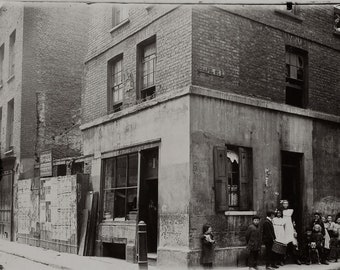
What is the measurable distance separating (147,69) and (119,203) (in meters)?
4.05

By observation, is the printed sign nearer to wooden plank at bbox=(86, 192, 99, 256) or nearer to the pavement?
the pavement

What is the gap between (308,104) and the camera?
14422 millimetres

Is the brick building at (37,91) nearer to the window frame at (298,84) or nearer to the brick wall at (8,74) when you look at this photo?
the brick wall at (8,74)

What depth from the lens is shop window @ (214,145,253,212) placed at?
1180cm

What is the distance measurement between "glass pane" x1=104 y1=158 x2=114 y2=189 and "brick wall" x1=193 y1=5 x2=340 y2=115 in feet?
15.0

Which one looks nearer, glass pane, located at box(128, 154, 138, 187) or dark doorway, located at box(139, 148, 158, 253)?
dark doorway, located at box(139, 148, 158, 253)

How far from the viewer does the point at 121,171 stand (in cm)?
1423

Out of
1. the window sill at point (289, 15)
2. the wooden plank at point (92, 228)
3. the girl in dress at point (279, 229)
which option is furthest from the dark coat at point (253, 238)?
the window sill at point (289, 15)

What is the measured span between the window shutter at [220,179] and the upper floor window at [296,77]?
146 inches

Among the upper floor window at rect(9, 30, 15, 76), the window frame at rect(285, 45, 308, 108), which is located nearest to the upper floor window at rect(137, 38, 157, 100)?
the window frame at rect(285, 45, 308, 108)

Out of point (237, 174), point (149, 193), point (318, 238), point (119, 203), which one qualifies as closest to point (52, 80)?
point (119, 203)

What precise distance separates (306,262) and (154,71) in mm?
6746

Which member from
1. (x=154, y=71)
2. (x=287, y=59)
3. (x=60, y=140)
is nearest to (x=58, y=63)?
(x=60, y=140)

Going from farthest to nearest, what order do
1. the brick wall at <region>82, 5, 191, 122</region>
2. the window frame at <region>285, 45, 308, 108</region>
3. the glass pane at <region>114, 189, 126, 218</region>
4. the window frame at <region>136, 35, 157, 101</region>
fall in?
the window frame at <region>285, 45, 308, 108</region>, the glass pane at <region>114, 189, 126, 218</region>, the window frame at <region>136, 35, 157, 101</region>, the brick wall at <region>82, 5, 191, 122</region>
